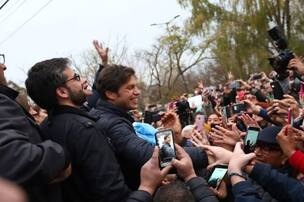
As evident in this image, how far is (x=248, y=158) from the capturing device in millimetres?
2473

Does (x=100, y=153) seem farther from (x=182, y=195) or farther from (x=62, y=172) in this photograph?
(x=182, y=195)

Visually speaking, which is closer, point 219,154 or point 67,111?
point 67,111

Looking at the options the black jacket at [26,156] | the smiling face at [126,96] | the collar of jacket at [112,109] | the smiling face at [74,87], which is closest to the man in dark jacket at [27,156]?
the black jacket at [26,156]

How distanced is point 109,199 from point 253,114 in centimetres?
290

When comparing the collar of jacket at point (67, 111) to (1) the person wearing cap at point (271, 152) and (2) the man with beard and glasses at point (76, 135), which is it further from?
(1) the person wearing cap at point (271, 152)

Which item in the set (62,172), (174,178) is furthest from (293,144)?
(62,172)

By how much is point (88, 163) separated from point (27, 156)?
0.46 meters

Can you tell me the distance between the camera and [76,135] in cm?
233

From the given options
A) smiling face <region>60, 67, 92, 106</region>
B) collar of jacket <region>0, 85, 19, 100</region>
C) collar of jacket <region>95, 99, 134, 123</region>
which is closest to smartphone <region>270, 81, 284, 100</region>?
collar of jacket <region>95, 99, 134, 123</region>

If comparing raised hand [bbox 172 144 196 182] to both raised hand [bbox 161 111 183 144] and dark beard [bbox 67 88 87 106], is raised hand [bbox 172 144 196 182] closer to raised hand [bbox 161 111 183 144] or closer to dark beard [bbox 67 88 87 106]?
dark beard [bbox 67 88 87 106]

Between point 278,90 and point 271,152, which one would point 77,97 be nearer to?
point 271,152

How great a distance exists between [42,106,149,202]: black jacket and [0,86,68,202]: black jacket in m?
0.19

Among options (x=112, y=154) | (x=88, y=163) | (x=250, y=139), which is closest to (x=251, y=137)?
(x=250, y=139)

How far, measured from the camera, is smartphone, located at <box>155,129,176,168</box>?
2189 mm
